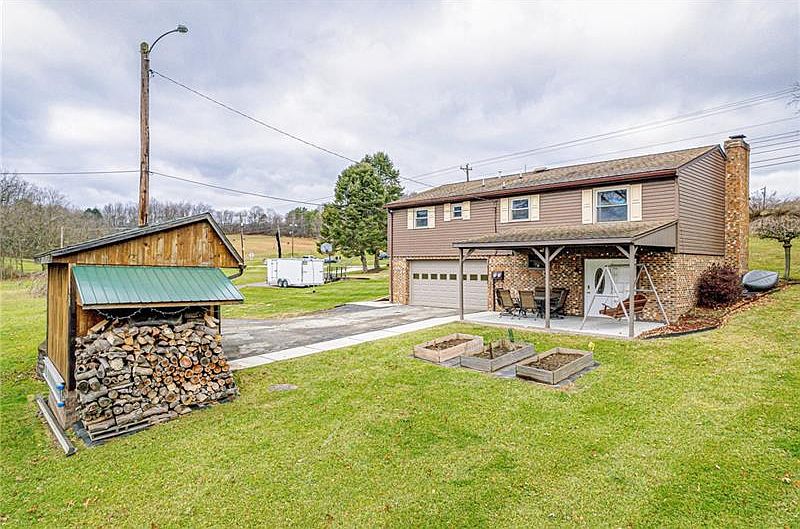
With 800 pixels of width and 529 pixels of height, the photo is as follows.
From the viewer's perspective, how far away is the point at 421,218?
18188mm

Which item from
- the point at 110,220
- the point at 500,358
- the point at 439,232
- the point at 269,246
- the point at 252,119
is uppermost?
the point at 110,220

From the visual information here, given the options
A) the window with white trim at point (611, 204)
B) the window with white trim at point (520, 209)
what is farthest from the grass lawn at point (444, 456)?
the window with white trim at point (520, 209)

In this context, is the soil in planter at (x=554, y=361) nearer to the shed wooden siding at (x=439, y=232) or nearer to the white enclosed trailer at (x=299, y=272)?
the shed wooden siding at (x=439, y=232)

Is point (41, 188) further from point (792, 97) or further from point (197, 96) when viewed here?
point (792, 97)

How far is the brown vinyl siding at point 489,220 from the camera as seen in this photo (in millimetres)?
11984

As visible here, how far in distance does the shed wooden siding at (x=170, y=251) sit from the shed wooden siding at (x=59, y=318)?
51 centimetres

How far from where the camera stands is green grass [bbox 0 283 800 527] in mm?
3693

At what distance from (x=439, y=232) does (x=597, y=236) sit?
308 inches

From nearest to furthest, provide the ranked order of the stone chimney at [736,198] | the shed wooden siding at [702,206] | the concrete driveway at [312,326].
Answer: the concrete driveway at [312,326] < the shed wooden siding at [702,206] < the stone chimney at [736,198]

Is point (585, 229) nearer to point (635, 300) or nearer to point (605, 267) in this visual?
point (605, 267)

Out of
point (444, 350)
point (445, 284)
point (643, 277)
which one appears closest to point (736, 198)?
point (643, 277)

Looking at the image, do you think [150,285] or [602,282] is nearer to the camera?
[150,285]

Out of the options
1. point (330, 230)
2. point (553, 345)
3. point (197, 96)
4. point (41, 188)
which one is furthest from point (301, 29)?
point (41, 188)

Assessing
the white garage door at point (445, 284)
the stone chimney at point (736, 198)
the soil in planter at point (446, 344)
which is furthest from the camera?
the white garage door at point (445, 284)
